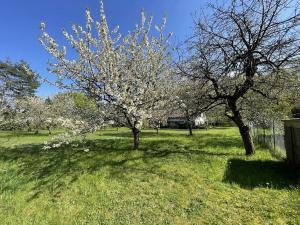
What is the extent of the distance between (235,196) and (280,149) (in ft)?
19.3

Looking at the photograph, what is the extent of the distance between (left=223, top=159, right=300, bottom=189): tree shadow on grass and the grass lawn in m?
0.03

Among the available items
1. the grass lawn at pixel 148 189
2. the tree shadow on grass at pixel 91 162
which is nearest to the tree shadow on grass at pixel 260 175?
the grass lawn at pixel 148 189

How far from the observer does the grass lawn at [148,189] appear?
6.10m

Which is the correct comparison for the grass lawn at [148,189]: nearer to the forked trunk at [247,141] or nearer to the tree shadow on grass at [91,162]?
the tree shadow on grass at [91,162]

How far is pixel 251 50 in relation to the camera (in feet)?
31.7

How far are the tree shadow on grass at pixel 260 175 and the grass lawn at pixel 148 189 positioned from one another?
28 mm

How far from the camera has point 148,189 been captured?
25.2 feet

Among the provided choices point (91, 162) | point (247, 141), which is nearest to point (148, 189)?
point (91, 162)

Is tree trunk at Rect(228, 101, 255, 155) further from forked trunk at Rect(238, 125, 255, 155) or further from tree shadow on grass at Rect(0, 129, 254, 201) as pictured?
tree shadow on grass at Rect(0, 129, 254, 201)

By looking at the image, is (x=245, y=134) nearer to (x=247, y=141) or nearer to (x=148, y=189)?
(x=247, y=141)

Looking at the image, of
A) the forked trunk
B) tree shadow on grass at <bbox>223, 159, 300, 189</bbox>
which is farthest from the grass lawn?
the forked trunk

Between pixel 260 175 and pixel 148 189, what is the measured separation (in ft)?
12.9

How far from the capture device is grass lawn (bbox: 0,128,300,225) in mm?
6102

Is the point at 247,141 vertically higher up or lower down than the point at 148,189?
higher up
